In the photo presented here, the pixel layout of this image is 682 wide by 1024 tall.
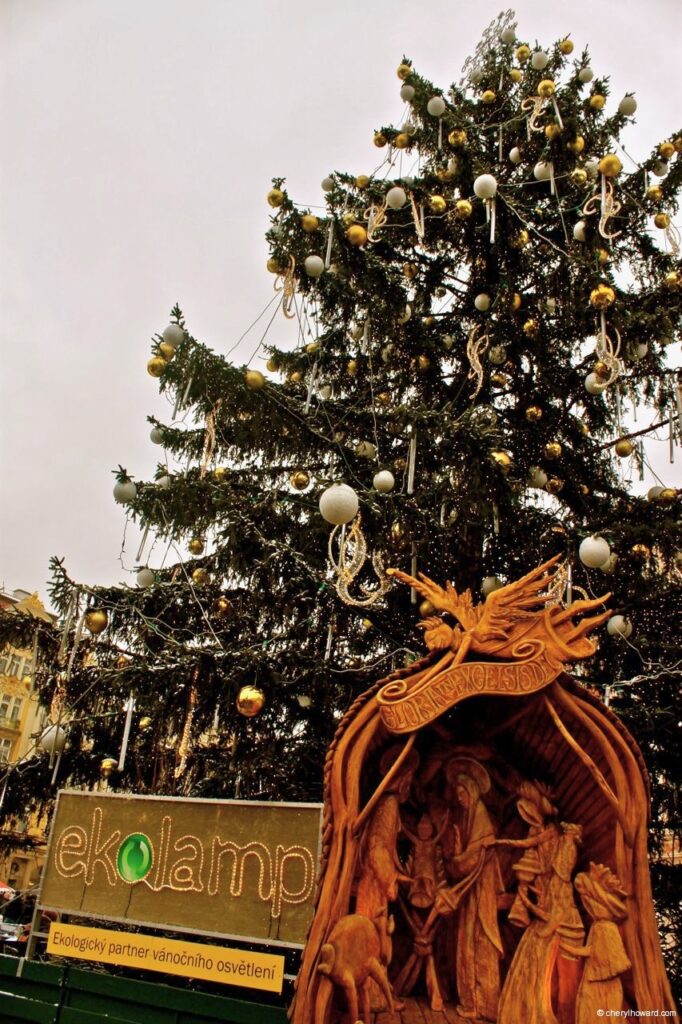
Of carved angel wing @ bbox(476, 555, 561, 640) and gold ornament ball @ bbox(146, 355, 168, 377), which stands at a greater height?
gold ornament ball @ bbox(146, 355, 168, 377)

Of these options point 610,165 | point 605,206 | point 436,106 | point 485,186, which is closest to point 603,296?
point 605,206

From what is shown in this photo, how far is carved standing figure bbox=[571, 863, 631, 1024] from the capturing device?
3.38 m

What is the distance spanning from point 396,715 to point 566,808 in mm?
1197

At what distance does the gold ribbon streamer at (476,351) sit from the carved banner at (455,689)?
9.91 ft

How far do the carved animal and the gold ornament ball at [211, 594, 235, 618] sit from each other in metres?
3.45

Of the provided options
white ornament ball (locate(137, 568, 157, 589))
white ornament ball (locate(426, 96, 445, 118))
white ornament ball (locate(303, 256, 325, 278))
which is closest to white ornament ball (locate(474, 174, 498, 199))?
white ornament ball (locate(303, 256, 325, 278))

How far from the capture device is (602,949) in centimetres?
346

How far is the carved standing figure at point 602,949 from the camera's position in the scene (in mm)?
3383

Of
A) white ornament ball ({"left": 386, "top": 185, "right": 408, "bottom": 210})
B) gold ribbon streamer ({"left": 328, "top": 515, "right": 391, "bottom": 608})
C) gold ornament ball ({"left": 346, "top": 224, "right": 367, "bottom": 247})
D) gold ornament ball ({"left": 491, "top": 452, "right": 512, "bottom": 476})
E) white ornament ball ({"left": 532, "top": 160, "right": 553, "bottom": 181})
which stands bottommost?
gold ribbon streamer ({"left": 328, "top": 515, "right": 391, "bottom": 608})

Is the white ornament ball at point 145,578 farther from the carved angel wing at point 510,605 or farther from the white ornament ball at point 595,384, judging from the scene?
the white ornament ball at point 595,384

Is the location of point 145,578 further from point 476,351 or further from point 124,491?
point 476,351

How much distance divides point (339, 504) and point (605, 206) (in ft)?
12.8

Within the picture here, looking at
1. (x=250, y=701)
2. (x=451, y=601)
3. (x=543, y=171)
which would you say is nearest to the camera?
(x=451, y=601)

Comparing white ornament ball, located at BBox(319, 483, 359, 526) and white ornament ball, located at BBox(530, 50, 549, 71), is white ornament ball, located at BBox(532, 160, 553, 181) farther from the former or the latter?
white ornament ball, located at BBox(319, 483, 359, 526)
